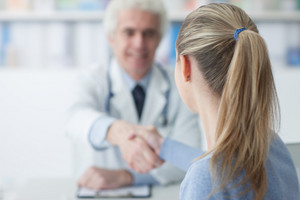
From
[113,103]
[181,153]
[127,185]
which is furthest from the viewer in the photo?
[113,103]

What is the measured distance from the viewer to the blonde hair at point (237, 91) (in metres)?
0.66

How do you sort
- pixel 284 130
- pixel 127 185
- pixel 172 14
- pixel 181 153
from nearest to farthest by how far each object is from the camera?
pixel 284 130
pixel 181 153
pixel 127 185
pixel 172 14

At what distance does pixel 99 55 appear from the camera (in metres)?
3.03

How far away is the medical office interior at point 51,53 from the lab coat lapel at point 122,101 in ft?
3.45

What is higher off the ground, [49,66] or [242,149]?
[242,149]

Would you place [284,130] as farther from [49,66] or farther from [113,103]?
[49,66]

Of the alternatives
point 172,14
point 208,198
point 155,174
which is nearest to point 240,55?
point 208,198

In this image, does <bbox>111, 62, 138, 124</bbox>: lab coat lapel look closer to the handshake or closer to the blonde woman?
the handshake

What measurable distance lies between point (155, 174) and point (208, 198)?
910 mm

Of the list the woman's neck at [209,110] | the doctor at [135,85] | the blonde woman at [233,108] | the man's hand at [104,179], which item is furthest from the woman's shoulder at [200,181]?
the doctor at [135,85]

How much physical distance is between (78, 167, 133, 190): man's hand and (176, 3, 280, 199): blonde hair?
0.84m

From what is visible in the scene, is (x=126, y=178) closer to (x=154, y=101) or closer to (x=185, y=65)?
(x=154, y=101)

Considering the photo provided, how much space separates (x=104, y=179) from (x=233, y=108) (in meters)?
0.91

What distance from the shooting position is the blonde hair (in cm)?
66
